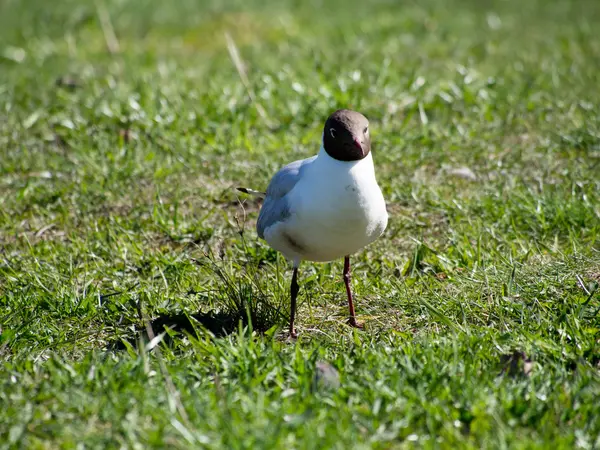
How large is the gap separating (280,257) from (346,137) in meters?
1.24

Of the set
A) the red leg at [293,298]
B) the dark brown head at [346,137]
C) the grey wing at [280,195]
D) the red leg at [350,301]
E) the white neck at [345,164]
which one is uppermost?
the dark brown head at [346,137]

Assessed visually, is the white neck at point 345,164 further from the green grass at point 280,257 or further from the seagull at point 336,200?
the green grass at point 280,257

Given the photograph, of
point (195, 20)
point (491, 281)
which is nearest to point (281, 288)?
point (491, 281)

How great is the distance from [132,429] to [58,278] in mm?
1763

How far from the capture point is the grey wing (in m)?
3.90

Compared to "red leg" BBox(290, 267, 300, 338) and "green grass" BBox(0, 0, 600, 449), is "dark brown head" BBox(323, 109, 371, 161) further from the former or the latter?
"green grass" BBox(0, 0, 600, 449)

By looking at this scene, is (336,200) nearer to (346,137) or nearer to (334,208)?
(334,208)

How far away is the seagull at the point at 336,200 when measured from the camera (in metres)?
3.64

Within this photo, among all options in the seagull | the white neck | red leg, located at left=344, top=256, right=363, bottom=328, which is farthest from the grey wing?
red leg, located at left=344, top=256, right=363, bottom=328

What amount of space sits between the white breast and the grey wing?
0.07 metres

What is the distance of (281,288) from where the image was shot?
4.28 meters

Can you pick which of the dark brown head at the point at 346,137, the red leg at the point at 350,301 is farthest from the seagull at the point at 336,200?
the red leg at the point at 350,301

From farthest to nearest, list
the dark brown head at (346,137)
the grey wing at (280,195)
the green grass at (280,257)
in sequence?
1. the grey wing at (280,195)
2. the dark brown head at (346,137)
3. the green grass at (280,257)

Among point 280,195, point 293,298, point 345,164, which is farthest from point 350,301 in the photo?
point 345,164
